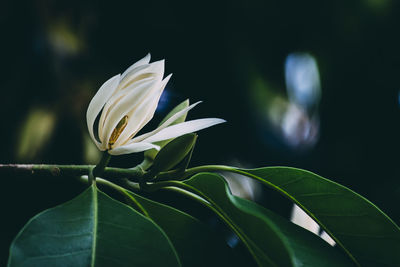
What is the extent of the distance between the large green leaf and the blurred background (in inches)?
38.5

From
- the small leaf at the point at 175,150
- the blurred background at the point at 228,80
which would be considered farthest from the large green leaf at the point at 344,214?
the blurred background at the point at 228,80

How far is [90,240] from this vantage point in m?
0.48

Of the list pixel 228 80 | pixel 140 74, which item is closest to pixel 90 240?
pixel 140 74

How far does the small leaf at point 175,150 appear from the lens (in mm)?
564

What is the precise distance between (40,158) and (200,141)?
0.70 metres

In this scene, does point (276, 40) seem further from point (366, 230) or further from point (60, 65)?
point (366, 230)

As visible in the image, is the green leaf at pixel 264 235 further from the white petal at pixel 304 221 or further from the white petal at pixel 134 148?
the white petal at pixel 304 221

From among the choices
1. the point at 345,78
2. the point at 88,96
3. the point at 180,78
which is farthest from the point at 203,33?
the point at 345,78

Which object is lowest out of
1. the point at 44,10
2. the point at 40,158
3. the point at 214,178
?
the point at 40,158

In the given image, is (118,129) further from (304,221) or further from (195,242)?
(304,221)

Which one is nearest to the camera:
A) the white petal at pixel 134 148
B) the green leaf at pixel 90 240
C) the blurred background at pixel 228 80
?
the green leaf at pixel 90 240

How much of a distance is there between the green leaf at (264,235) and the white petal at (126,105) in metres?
0.12

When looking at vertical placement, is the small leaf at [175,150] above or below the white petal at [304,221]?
above

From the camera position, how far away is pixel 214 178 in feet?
1.87
